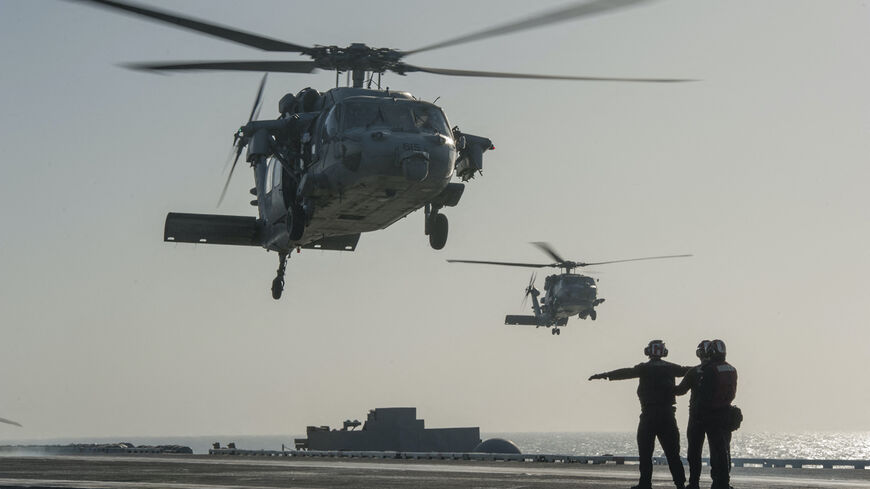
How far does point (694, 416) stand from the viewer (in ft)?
48.5

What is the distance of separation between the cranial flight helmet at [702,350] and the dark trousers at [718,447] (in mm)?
782

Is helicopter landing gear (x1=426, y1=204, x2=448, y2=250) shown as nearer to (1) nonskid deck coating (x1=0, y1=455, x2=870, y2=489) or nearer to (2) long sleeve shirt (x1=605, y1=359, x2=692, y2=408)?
(1) nonskid deck coating (x1=0, y1=455, x2=870, y2=489)

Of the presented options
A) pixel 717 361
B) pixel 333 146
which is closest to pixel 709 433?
pixel 717 361

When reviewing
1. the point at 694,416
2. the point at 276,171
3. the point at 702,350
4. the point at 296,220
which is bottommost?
the point at 694,416

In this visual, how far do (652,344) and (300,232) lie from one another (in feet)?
43.2

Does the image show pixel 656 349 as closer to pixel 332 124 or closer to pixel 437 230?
pixel 332 124

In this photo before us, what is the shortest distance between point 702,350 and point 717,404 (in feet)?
2.47

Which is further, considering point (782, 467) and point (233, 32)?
point (782, 467)

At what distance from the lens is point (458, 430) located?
191 feet

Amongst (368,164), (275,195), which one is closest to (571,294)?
(275,195)

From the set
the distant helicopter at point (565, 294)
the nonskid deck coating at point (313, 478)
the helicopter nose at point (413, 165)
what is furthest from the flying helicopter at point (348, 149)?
the distant helicopter at point (565, 294)

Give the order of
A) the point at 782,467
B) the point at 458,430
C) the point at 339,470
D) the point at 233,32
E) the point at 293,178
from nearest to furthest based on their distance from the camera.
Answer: the point at 233,32 → the point at 339,470 → the point at 293,178 → the point at 782,467 → the point at 458,430

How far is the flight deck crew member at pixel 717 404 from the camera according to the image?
568 inches

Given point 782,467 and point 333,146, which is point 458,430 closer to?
point 782,467
